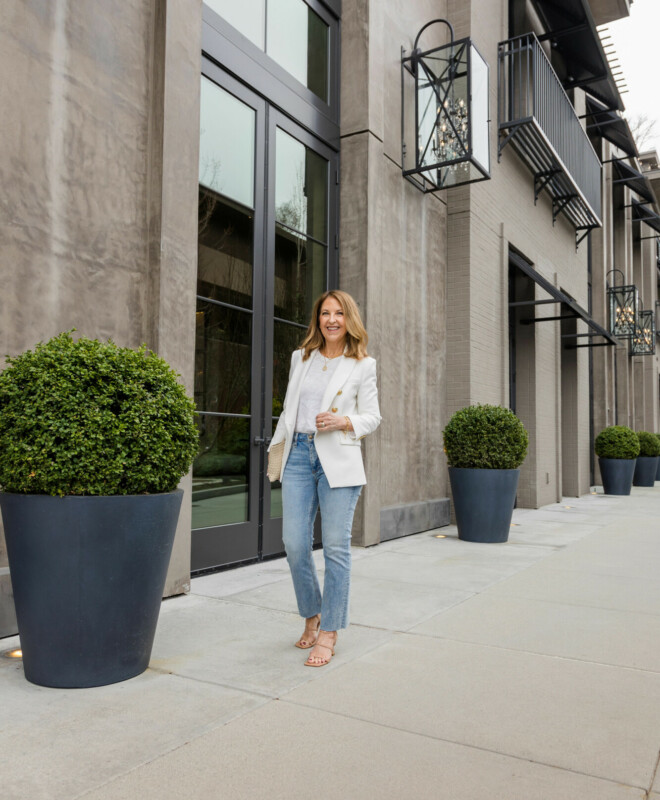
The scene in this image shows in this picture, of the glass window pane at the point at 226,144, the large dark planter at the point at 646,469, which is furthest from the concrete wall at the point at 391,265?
the large dark planter at the point at 646,469

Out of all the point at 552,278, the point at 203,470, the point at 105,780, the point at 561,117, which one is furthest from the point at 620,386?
the point at 105,780

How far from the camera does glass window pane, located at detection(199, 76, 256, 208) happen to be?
5.55 m

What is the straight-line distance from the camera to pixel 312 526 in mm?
3439

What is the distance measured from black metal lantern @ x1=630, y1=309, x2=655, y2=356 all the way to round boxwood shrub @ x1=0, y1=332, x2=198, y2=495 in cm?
1948

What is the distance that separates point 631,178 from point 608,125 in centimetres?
339

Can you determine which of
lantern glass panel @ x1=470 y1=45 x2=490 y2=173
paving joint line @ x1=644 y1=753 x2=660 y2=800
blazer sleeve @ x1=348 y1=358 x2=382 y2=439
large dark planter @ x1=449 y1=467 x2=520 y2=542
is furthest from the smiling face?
lantern glass panel @ x1=470 y1=45 x2=490 y2=173

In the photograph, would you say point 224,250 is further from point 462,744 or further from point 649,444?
point 649,444

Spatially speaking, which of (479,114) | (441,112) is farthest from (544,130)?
(441,112)

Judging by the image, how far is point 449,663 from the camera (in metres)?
3.38

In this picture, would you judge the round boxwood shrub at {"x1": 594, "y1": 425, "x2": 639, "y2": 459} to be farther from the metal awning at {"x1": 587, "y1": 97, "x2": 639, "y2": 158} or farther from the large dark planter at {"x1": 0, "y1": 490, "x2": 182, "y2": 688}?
the large dark planter at {"x1": 0, "y1": 490, "x2": 182, "y2": 688}

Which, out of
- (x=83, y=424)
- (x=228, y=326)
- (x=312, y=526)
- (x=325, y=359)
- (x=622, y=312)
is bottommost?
(x=312, y=526)

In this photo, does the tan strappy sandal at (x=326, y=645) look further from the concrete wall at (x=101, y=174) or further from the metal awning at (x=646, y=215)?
the metal awning at (x=646, y=215)

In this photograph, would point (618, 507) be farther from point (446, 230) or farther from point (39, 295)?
point (39, 295)

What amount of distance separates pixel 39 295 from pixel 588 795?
3.52m
